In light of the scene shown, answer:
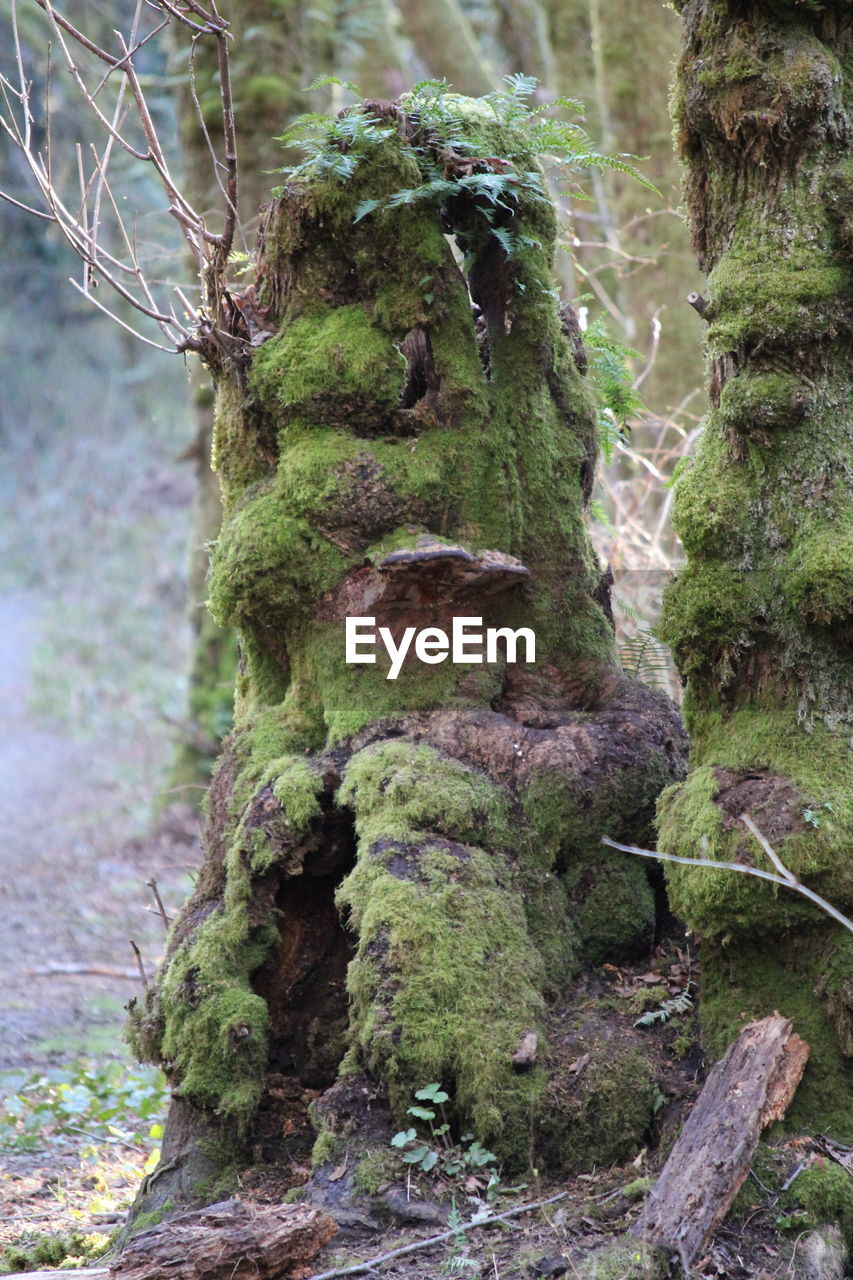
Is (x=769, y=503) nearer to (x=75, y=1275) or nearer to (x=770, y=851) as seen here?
(x=770, y=851)

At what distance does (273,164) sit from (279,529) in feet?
23.1

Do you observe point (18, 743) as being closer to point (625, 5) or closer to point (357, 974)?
point (625, 5)

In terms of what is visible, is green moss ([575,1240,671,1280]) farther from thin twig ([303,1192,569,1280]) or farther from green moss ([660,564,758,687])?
green moss ([660,564,758,687])

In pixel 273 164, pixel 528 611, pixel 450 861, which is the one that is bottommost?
pixel 450 861

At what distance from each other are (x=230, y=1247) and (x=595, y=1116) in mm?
1233

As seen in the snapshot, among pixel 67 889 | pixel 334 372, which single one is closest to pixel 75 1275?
pixel 334 372

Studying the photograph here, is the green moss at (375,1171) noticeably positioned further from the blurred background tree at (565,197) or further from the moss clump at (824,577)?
the blurred background tree at (565,197)

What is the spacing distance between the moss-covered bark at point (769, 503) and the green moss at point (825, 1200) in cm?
44

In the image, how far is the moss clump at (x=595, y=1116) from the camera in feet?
12.0

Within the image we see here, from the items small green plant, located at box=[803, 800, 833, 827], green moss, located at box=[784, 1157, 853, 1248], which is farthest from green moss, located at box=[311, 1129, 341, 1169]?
small green plant, located at box=[803, 800, 833, 827]

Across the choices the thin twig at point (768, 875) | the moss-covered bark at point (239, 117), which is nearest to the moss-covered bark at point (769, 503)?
the thin twig at point (768, 875)

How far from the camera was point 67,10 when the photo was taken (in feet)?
62.5

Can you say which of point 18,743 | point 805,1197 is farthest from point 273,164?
point 18,743

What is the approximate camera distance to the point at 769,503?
12.8ft
